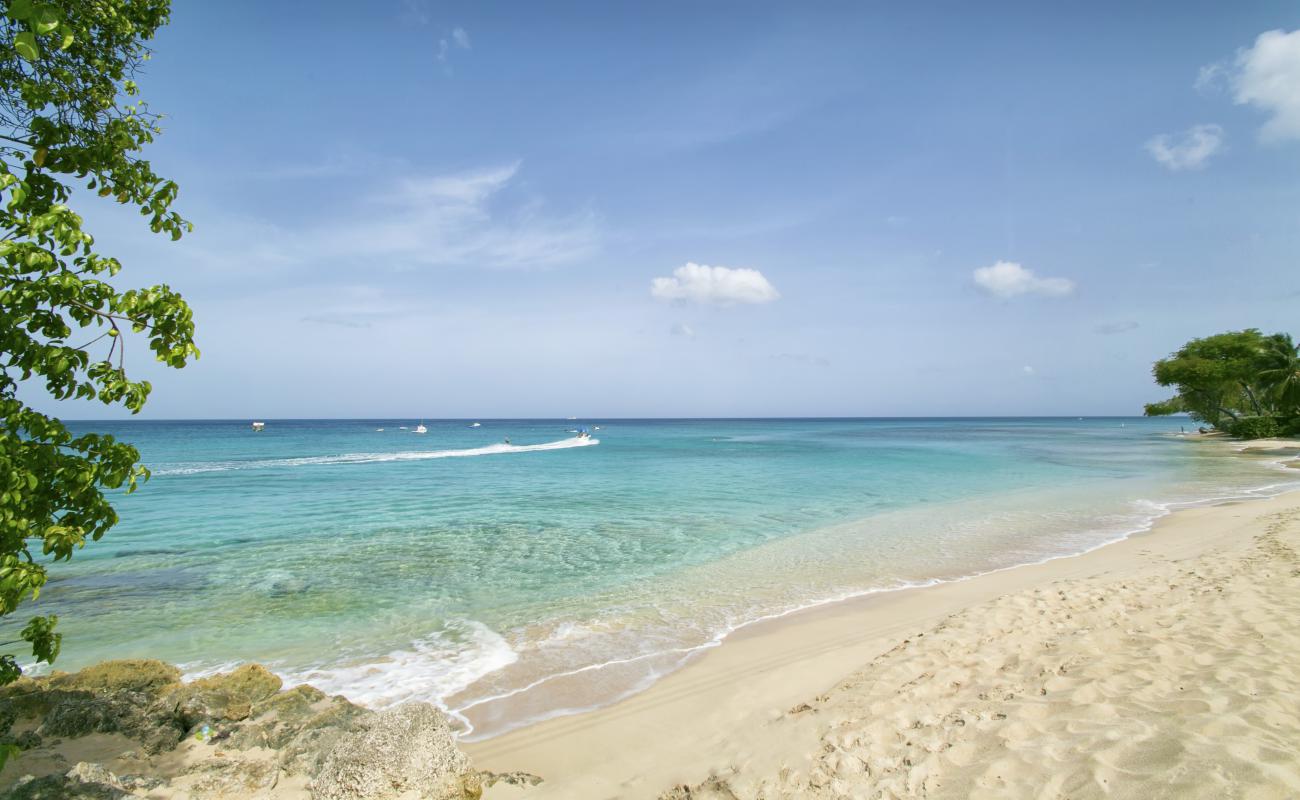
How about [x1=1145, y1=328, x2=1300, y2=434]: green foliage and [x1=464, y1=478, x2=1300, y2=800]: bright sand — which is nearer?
[x1=464, y1=478, x2=1300, y2=800]: bright sand

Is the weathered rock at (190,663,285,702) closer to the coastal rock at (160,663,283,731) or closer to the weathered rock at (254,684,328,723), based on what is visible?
the coastal rock at (160,663,283,731)

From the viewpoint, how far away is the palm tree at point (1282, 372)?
4372 cm

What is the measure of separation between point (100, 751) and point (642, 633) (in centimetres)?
621

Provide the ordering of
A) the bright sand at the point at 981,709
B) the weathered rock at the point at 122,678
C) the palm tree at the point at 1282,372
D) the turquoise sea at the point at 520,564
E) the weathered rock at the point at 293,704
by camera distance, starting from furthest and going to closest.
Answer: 1. the palm tree at the point at 1282,372
2. the turquoise sea at the point at 520,564
3. the weathered rock at the point at 122,678
4. the weathered rock at the point at 293,704
5. the bright sand at the point at 981,709

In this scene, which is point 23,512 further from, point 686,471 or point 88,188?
point 686,471

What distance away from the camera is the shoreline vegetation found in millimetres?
4301

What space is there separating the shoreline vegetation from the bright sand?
Answer: 0.08 feet

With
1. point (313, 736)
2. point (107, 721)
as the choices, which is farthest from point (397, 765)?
point (107, 721)

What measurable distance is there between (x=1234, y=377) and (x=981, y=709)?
223 feet

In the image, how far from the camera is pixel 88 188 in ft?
11.4

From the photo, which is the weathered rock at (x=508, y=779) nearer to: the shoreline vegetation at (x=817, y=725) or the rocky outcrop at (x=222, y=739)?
the shoreline vegetation at (x=817, y=725)

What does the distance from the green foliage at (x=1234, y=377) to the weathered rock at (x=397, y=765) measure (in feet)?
207

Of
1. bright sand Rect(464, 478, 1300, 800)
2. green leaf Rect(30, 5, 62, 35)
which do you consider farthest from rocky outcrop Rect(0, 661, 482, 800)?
green leaf Rect(30, 5, 62, 35)

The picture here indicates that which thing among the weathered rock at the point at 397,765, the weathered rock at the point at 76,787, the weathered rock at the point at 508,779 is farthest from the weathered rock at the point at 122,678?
the weathered rock at the point at 508,779
